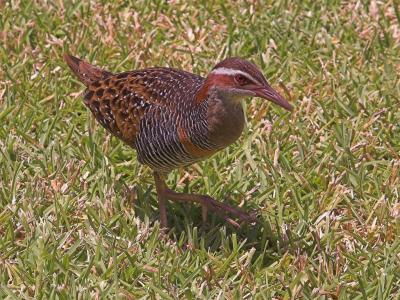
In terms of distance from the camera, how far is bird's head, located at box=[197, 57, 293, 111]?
19.0 feet

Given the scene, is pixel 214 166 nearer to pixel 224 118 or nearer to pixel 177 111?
pixel 177 111

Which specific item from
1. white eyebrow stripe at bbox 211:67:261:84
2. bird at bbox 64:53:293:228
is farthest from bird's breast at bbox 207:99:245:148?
white eyebrow stripe at bbox 211:67:261:84

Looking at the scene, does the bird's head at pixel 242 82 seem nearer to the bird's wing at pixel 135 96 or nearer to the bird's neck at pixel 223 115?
the bird's neck at pixel 223 115

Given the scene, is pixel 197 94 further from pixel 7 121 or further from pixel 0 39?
pixel 0 39

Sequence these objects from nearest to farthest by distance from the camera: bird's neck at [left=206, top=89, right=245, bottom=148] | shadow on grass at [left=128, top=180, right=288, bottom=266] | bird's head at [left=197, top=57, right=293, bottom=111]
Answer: bird's head at [left=197, top=57, right=293, bottom=111]
bird's neck at [left=206, top=89, right=245, bottom=148]
shadow on grass at [left=128, top=180, right=288, bottom=266]

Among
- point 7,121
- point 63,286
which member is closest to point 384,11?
point 7,121

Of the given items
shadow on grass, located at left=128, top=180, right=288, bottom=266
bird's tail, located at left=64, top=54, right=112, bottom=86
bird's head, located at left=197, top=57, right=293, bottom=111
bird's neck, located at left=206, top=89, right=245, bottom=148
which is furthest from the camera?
bird's tail, located at left=64, top=54, right=112, bottom=86

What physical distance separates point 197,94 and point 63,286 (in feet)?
4.25

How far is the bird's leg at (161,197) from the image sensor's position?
21.5ft

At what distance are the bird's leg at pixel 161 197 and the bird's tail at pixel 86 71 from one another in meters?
0.78

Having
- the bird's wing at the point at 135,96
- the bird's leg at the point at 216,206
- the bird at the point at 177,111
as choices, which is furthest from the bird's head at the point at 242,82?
the bird's leg at the point at 216,206

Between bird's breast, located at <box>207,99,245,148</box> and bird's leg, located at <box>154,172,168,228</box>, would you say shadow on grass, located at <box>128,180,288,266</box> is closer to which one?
bird's leg, located at <box>154,172,168,228</box>

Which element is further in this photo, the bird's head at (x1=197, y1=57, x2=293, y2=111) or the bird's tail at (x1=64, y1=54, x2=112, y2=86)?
the bird's tail at (x1=64, y1=54, x2=112, y2=86)

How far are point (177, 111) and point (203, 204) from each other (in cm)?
64
